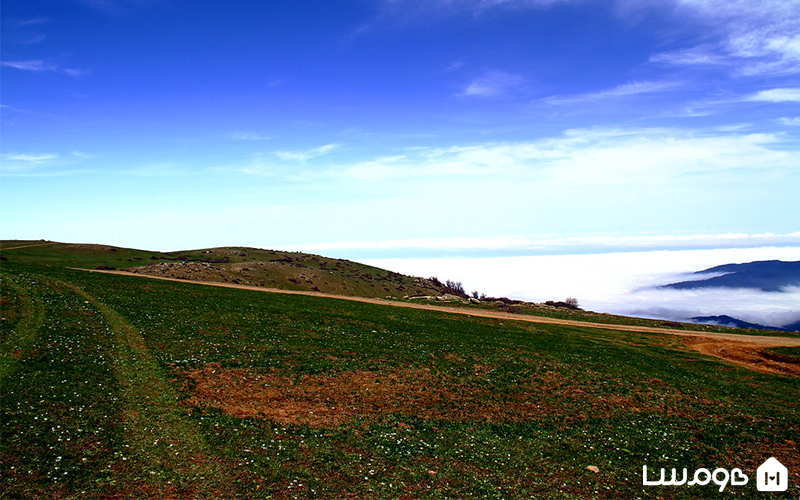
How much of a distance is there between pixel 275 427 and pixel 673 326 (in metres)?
68.6

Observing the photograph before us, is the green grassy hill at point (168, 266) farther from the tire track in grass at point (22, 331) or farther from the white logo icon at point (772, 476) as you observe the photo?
the white logo icon at point (772, 476)

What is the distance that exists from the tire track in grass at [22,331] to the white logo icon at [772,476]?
35.1 meters

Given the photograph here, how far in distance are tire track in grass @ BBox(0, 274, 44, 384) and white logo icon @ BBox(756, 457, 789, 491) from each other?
Result: 35.1 m

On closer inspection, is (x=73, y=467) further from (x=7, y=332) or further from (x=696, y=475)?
(x=696, y=475)

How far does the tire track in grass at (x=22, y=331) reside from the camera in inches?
854

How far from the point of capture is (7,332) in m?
25.7

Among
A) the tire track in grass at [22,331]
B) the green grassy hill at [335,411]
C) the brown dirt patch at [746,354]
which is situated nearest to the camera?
the green grassy hill at [335,411]

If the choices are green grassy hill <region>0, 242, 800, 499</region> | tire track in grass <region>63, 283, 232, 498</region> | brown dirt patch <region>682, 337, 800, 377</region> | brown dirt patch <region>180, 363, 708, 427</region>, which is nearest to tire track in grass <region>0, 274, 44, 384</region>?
green grassy hill <region>0, 242, 800, 499</region>

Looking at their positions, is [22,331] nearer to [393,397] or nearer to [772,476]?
[393,397]

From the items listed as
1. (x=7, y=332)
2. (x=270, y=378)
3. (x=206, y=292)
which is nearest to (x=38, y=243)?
(x=206, y=292)

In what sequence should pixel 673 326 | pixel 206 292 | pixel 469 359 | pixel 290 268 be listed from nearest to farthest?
pixel 469 359
pixel 206 292
pixel 673 326
pixel 290 268

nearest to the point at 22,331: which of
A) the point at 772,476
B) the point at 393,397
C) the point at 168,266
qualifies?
the point at 393,397

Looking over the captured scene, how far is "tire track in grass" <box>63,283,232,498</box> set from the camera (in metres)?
14.3

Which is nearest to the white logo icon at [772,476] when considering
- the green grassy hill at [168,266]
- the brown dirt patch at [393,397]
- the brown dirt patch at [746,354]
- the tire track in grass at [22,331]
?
the brown dirt patch at [393,397]
